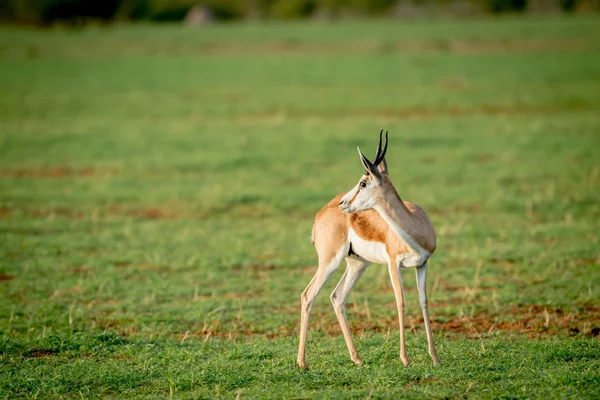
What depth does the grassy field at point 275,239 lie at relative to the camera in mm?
7602

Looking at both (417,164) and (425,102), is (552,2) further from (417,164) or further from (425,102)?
(417,164)

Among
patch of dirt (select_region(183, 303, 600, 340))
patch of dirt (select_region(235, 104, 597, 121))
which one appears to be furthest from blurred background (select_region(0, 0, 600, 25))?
patch of dirt (select_region(183, 303, 600, 340))

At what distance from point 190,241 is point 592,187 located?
8369 mm

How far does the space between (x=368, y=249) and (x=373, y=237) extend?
12 centimetres

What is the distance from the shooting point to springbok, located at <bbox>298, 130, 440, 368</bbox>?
745cm

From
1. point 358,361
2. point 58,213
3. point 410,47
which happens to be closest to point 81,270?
point 58,213

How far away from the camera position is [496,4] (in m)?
104

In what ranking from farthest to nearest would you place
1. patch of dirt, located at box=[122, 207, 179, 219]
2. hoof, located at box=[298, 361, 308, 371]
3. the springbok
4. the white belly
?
patch of dirt, located at box=[122, 207, 179, 219] → the white belly → hoof, located at box=[298, 361, 308, 371] → the springbok

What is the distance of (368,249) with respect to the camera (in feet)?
25.3

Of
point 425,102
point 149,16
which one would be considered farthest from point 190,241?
point 149,16

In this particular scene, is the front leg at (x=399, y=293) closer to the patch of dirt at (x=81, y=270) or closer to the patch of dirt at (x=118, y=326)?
the patch of dirt at (x=118, y=326)

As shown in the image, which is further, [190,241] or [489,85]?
[489,85]

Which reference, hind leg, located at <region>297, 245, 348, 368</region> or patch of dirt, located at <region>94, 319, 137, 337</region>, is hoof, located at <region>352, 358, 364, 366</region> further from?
patch of dirt, located at <region>94, 319, 137, 337</region>

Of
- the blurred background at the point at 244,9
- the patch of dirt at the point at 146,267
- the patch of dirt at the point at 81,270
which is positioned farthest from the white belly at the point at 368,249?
the blurred background at the point at 244,9
